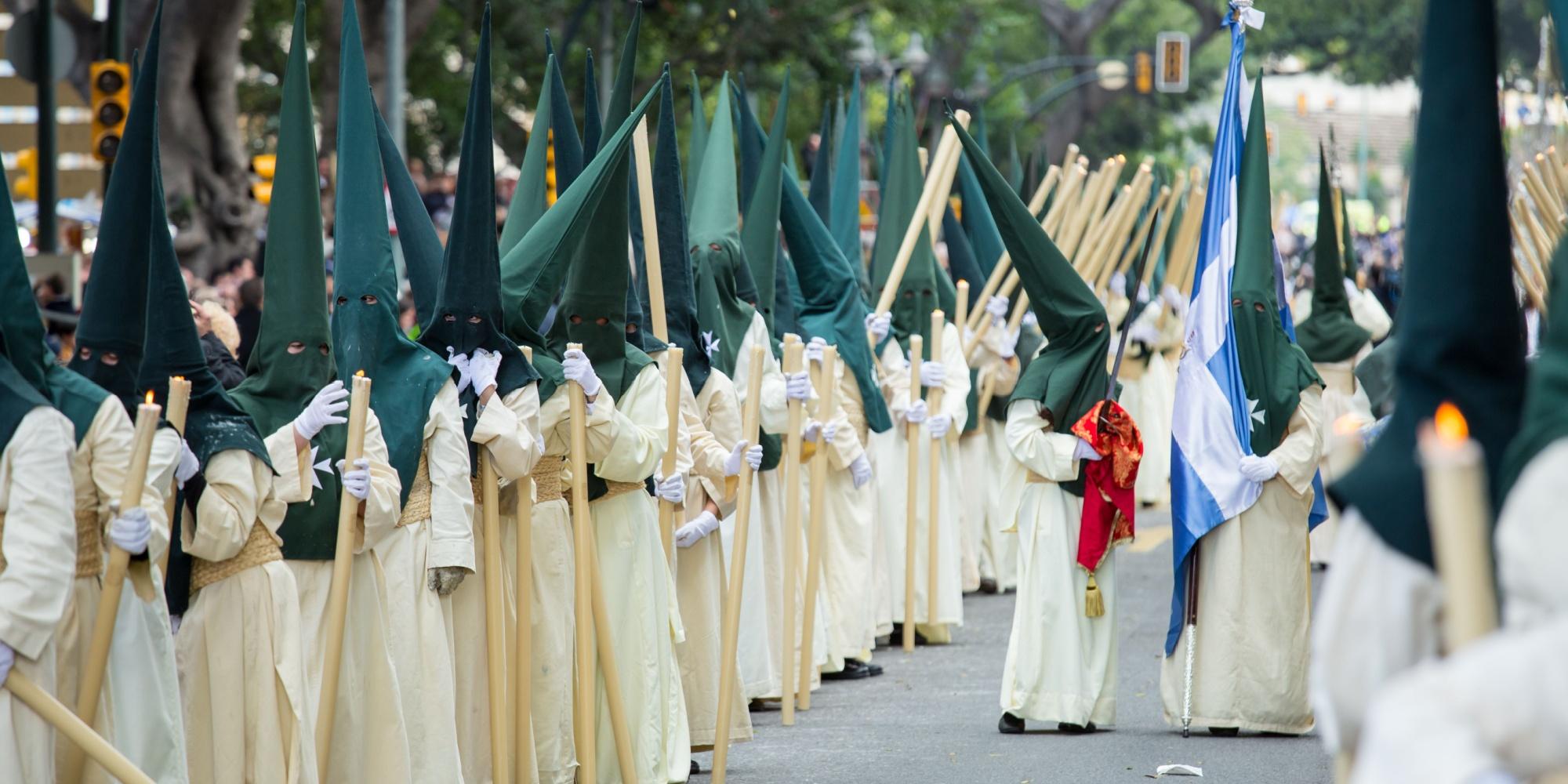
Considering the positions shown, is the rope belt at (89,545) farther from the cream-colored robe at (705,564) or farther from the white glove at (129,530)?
the cream-colored robe at (705,564)

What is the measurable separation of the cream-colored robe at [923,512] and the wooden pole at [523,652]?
198 inches

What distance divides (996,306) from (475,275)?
23.0 feet

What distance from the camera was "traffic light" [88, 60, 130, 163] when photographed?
14.7 m

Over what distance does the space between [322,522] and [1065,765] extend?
3.49 metres

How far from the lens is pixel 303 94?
7.07m

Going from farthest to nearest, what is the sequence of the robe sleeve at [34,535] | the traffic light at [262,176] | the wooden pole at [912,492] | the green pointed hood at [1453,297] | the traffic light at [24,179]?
1. the traffic light at [24,179]
2. the traffic light at [262,176]
3. the wooden pole at [912,492]
4. the robe sleeve at [34,535]
5. the green pointed hood at [1453,297]

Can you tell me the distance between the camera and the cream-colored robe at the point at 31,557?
209 inches

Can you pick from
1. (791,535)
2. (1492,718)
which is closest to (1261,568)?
(791,535)

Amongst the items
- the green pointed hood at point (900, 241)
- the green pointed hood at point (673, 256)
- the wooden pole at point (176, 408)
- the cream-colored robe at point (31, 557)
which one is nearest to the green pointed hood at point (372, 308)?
the wooden pole at point (176, 408)

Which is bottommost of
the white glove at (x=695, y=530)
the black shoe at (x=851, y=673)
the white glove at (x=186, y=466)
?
the black shoe at (x=851, y=673)

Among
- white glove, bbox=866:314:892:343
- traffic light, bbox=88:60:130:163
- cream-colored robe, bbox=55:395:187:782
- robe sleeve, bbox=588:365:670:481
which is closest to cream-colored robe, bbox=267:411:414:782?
cream-colored robe, bbox=55:395:187:782

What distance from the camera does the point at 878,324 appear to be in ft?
40.0

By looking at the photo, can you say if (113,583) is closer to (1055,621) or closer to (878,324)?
(1055,621)

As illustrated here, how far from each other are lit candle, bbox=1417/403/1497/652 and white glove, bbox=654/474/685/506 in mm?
5452
